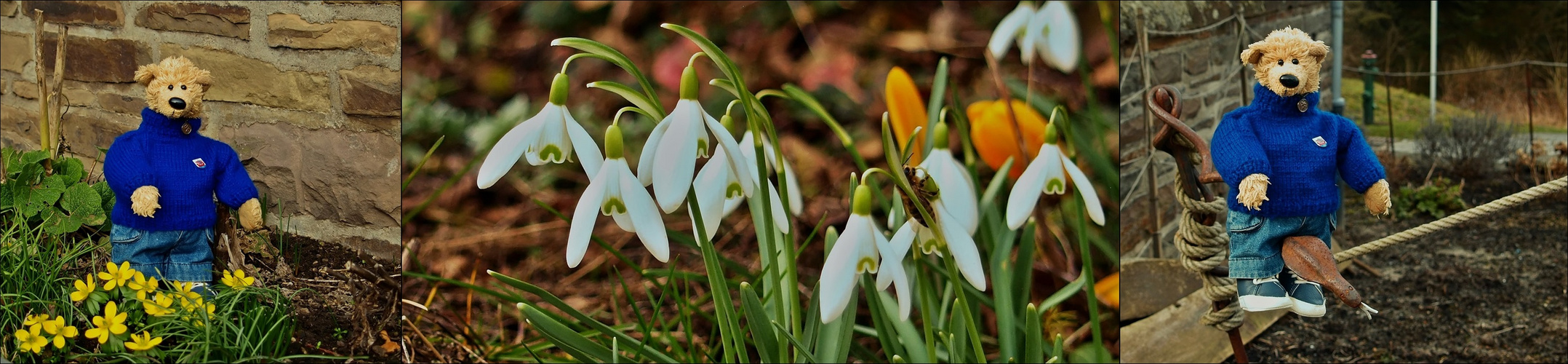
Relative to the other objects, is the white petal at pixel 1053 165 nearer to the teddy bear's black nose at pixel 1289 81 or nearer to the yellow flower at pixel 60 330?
the teddy bear's black nose at pixel 1289 81

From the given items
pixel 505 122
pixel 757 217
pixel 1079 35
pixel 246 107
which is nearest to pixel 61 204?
pixel 246 107

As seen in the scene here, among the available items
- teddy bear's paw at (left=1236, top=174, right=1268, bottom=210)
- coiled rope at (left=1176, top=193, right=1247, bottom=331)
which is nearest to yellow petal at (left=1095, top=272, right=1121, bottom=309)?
coiled rope at (left=1176, top=193, right=1247, bottom=331)

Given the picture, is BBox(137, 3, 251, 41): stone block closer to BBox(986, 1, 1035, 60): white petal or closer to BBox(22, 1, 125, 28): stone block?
BBox(22, 1, 125, 28): stone block

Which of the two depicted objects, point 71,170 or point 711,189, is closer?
point 711,189

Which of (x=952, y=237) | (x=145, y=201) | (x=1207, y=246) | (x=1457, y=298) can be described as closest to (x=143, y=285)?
(x=145, y=201)

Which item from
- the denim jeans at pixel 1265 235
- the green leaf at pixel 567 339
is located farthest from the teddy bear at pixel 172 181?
the denim jeans at pixel 1265 235

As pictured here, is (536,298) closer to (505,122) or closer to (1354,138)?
(505,122)

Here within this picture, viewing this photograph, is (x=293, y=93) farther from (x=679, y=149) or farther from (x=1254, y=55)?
(x=1254, y=55)
